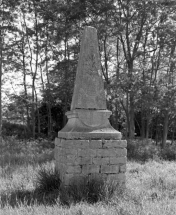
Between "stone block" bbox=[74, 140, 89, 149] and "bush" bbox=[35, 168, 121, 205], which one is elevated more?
"stone block" bbox=[74, 140, 89, 149]

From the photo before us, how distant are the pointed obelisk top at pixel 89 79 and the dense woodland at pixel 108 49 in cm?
678

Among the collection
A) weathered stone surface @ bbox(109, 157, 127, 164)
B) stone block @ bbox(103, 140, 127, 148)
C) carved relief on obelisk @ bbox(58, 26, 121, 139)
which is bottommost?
weathered stone surface @ bbox(109, 157, 127, 164)

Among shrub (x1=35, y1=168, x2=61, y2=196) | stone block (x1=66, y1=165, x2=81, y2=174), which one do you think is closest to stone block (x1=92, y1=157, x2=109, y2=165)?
stone block (x1=66, y1=165, x2=81, y2=174)

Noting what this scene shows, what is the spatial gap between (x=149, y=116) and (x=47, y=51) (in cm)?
751

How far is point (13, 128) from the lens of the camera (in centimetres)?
2309

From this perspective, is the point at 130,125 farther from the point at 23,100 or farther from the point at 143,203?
the point at 143,203

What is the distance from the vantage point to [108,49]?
17984mm

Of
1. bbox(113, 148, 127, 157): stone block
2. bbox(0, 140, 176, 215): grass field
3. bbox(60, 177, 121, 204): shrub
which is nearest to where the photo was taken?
bbox(0, 140, 176, 215): grass field

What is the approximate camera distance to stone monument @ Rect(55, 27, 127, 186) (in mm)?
5789

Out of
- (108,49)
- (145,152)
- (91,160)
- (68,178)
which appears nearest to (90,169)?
(91,160)

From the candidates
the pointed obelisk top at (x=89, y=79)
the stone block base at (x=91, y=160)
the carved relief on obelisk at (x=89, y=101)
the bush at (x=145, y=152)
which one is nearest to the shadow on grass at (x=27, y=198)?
the stone block base at (x=91, y=160)

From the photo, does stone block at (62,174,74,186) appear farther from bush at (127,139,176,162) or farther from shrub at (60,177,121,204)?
bush at (127,139,176,162)

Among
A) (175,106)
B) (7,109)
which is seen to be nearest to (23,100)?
(7,109)

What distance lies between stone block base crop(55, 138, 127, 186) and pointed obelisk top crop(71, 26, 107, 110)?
80 cm
